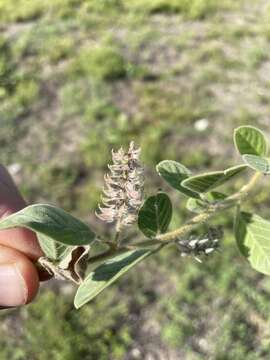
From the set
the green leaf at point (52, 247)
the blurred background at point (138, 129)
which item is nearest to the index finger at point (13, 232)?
the green leaf at point (52, 247)

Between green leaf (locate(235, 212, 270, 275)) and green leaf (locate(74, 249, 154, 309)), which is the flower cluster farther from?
green leaf (locate(235, 212, 270, 275))

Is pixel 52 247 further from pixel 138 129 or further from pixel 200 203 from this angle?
pixel 138 129

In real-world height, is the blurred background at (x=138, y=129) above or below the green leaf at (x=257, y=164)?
below

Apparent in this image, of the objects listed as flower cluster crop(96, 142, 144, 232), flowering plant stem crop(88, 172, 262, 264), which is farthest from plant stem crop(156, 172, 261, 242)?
flower cluster crop(96, 142, 144, 232)

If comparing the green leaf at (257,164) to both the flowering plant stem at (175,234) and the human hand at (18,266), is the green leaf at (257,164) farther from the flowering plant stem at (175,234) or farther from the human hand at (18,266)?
the human hand at (18,266)

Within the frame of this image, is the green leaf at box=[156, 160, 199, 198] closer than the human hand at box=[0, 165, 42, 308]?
Yes

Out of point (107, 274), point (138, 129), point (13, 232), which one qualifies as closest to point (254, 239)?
point (107, 274)

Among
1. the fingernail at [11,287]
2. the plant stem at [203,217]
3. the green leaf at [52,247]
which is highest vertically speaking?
the green leaf at [52,247]
